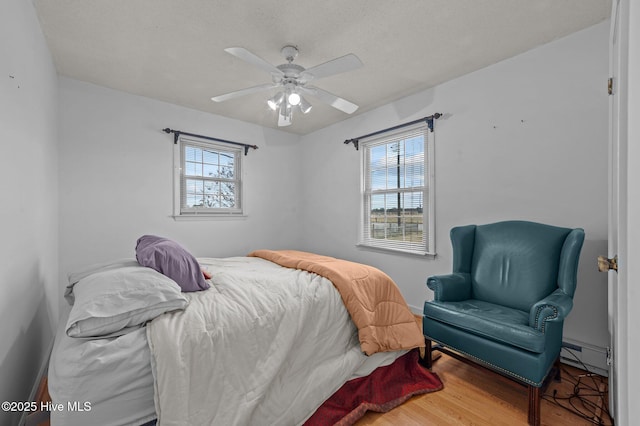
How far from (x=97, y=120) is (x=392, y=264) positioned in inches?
149

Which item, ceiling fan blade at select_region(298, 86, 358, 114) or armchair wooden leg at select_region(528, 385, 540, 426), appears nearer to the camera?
armchair wooden leg at select_region(528, 385, 540, 426)

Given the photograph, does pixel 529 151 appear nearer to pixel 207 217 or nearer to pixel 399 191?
pixel 399 191

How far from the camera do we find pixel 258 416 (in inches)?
57.6

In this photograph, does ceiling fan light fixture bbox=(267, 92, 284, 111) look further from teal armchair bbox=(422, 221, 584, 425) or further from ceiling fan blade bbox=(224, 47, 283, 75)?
teal armchair bbox=(422, 221, 584, 425)

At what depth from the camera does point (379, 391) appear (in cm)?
185

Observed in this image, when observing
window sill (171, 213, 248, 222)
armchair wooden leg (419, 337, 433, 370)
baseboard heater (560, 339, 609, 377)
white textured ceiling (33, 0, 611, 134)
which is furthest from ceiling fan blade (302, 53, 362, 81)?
baseboard heater (560, 339, 609, 377)

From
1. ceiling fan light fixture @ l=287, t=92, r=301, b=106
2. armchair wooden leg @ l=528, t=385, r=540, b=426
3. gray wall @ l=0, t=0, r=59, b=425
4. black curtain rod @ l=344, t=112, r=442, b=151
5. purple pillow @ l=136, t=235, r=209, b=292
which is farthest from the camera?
black curtain rod @ l=344, t=112, r=442, b=151

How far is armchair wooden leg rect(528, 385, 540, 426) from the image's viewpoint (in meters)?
1.59

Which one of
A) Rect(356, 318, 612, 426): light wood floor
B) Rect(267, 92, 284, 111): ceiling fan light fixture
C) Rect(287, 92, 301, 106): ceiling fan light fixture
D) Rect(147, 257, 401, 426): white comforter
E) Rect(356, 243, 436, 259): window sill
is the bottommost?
Rect(356, 318, 612, 426): light wood floor

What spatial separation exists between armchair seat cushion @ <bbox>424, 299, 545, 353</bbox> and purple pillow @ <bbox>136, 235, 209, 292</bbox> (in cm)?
A: 166

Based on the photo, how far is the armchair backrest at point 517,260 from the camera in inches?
77.0

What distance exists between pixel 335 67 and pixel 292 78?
17.2 inches

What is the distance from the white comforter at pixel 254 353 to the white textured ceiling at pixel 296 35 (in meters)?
1.88

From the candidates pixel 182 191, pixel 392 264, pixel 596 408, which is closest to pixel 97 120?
pixel 182 191
